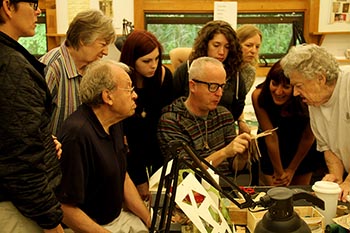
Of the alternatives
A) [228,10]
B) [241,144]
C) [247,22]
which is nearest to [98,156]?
[241,144]

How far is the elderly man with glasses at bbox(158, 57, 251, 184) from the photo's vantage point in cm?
244

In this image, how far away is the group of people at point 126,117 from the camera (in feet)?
4.48

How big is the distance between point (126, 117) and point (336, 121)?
1005 millimetres

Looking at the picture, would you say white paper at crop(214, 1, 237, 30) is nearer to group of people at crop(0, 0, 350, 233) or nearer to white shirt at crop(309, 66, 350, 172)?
group of people at crop(0, 0, 350, 233)

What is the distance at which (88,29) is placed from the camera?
2201 mm

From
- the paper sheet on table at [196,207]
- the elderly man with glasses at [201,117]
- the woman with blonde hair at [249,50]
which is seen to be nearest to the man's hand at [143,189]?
the elderly man with glasses at [201,117]

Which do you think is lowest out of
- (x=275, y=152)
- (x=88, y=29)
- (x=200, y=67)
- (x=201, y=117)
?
(x=275, y=152)

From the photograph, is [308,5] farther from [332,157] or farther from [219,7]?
[332,157]

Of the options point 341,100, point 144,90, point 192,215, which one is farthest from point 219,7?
point 192,215

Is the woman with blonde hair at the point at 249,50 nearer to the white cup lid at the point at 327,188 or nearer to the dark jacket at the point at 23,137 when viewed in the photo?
the white cup lid at the point at 327,188

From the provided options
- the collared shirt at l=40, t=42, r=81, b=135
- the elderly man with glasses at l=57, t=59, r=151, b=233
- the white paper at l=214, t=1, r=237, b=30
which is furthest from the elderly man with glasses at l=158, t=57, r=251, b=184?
the white paper at l=214, t=1, r=237, b=30

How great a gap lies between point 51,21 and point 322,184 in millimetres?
3287

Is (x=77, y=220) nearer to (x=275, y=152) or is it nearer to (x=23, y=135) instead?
(x=23, y=135)

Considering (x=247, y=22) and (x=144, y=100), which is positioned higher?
(x=247, y=22)
